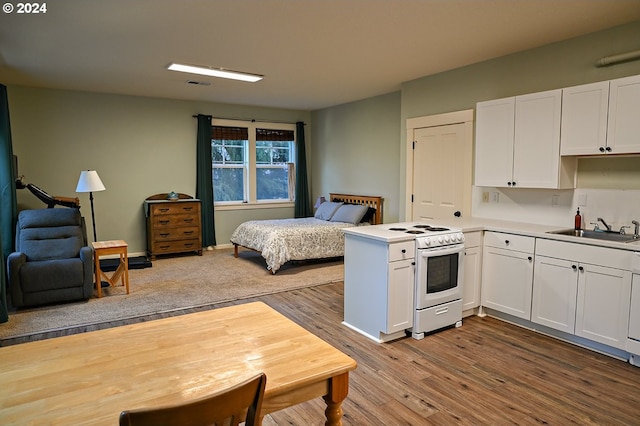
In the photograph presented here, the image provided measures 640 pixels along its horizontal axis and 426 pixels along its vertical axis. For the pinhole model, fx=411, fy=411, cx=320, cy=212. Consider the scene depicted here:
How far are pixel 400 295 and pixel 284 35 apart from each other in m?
2.45

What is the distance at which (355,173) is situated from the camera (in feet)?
23.6

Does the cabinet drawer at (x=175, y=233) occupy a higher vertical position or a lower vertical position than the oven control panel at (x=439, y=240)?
lower

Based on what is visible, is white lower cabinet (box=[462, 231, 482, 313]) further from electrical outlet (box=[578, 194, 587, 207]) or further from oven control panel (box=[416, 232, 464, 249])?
electrical outlet (box=[578, 194, 587, 207])

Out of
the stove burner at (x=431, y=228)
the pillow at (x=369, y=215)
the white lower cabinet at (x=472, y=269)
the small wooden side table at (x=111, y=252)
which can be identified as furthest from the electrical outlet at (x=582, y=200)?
the small wooden side table at (x=111, y=252)

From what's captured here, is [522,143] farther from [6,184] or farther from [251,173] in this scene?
[6,184]

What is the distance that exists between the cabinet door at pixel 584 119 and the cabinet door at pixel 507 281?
99 cm

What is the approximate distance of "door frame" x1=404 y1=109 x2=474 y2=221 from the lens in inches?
180

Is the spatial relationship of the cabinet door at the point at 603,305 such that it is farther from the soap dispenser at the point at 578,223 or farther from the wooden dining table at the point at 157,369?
the wooden dining table at the point at 157,369

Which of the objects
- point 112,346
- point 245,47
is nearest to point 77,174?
point 245,47

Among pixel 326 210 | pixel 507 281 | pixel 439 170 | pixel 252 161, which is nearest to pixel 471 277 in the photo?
pixel 507 281

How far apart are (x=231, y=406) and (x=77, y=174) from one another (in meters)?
6.41

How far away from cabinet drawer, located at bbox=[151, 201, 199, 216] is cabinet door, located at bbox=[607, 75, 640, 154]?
5643mm

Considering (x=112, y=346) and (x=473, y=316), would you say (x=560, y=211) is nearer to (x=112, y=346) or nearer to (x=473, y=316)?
(x=473, y=316)

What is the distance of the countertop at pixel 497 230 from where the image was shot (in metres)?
3.00
